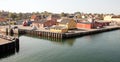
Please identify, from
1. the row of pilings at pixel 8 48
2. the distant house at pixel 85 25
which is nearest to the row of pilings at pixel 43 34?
the row of pilings at pixel 8 48

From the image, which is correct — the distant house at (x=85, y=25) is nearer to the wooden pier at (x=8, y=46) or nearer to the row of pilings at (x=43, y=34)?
the row of pilings at (x=43, y=34)

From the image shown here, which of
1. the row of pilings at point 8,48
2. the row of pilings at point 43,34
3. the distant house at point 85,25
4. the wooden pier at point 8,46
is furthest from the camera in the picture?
the distant house at point 85,25

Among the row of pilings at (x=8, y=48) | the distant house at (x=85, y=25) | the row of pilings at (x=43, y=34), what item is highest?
the distant house at (x=85, y=25)

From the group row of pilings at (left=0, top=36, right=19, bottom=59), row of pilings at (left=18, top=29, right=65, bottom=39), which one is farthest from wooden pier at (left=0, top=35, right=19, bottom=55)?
row of pilings at (left=18, top=29, right=65, bottom=39)

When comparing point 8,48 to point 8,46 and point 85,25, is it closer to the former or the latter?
point 8,46

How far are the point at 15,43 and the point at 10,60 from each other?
229 inches

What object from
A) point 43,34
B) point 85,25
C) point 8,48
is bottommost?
point 8,48

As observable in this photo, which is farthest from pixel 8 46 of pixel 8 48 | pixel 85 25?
pixel 85 25

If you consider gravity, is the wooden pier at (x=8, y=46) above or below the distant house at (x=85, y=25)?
below

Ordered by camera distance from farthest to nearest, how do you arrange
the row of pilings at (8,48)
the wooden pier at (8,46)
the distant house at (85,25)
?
the distant house at (85,25), the wooden pier at (8,46), the row of pilings at (8,48)

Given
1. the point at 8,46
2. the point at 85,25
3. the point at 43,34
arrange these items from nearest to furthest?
the point at 8,46 → the point at 43,34 → the point at 85,25

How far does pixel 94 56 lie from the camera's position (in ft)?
77.7

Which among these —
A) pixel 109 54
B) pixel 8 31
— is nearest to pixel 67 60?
pixel 109 54

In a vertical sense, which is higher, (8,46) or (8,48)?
(8,46)
